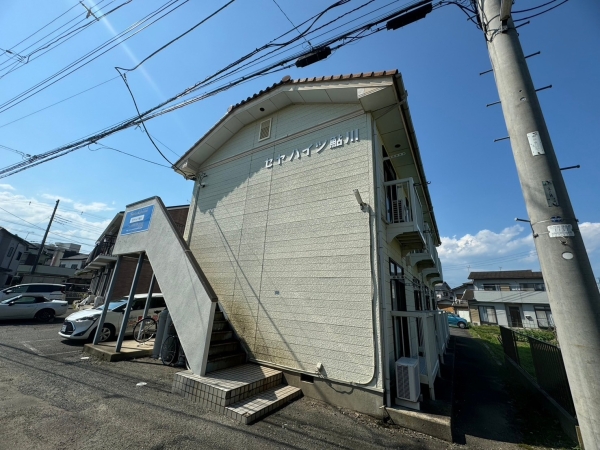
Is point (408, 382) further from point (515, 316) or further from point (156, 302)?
point (515, 316)

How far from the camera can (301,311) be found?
518cm

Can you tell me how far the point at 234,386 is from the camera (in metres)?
4.14

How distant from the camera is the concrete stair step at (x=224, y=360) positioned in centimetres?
483

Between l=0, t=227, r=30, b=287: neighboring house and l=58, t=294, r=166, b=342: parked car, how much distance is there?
32191 mm

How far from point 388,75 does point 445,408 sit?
6434 mm

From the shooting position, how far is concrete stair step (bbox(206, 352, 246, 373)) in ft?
15.8

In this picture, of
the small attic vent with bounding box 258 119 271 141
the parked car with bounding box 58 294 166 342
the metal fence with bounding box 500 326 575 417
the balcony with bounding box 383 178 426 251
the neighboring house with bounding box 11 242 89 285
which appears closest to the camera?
the metal fence with bounding box 500 326 575 417

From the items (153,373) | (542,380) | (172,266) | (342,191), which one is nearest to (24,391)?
(153,373)

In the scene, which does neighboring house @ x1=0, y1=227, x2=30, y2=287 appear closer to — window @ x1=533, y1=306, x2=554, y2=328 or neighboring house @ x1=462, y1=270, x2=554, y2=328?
neighboring house @ x1=462, y1=270, x2=554, y2=328

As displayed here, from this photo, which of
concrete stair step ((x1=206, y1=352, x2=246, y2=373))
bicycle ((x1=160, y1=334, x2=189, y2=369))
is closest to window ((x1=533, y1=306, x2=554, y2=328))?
concrete stair step ((x1=206, y1=352, x2=246, y2=373))

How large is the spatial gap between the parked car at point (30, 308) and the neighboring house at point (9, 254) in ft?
82.0

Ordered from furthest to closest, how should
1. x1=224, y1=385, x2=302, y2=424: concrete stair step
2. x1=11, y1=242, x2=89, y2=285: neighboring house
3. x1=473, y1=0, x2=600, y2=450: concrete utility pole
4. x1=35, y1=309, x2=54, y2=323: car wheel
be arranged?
1. x1=11, y1=242, x2=89, y2=285: neighboring house
2. x1=35, y1=309, x2=54, y2=323: car wheel
3. x1=224, y1=385, x2=302, y2=424: concrete stair step
4. x1=473, y1=0, x2=600, y2=450: concrete utility pole

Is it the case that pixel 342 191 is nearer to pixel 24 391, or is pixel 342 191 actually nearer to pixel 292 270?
pixel 292 270

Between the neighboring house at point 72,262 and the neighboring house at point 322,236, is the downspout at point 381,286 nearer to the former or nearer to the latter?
the neighboring house at point 322,236
